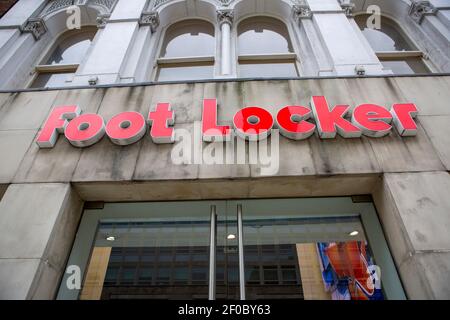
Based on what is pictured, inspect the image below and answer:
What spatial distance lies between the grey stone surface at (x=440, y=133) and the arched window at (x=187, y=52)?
5.11 m

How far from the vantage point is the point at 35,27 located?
932cm

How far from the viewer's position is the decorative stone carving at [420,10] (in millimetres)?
8906

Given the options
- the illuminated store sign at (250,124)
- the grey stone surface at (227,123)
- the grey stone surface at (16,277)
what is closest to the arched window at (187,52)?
the grey stone surface at (227,123)

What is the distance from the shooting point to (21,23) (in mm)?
9242

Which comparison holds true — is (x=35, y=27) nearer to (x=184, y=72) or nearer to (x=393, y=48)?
(x=184, y=72)

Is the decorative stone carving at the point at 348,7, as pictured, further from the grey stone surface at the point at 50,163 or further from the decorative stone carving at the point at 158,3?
the grey stone surface at the point at 50,163

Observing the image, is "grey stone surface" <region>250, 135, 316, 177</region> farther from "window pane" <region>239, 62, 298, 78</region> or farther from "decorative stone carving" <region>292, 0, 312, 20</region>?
"decorative stone carving" <region>292, 0, 312, 20</region>

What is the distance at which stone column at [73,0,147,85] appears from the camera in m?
7.27

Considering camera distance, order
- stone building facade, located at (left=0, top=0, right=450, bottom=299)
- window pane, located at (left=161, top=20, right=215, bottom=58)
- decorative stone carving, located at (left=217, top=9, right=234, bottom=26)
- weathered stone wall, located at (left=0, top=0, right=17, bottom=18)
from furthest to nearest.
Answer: weathered stone wall, located at (left=0, top=0, right=17, bottom=18) < decorative stone carving, located at (left=217, top=9, right=234, bottom=26) < window pane, located at (left=161, top=20, right=215, bottom=58) < stone building facade, located at (left=0, top=0, right=450, bottom=299)

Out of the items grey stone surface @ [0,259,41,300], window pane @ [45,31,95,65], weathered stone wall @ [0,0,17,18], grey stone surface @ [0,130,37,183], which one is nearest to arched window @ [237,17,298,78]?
window pane @ [45,31,95,65]

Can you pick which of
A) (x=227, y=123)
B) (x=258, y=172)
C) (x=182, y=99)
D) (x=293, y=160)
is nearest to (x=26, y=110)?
(x=182, y=99)

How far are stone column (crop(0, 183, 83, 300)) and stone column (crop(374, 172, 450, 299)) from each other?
5.27m

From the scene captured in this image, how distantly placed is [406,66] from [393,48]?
0.96m
